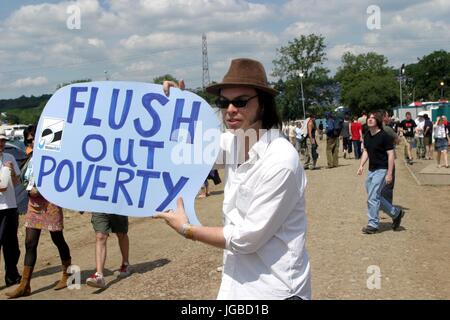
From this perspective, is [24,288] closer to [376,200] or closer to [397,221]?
[376,200]

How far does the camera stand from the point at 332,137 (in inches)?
697

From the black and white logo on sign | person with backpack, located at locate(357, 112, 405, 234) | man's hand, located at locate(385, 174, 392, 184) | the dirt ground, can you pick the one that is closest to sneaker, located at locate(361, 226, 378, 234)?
person with backpack, located at locate(357, 112, 405, 234)

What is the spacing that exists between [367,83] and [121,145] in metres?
94.2

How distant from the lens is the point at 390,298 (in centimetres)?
511

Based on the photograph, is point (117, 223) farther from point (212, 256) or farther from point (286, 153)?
point (286, 153)

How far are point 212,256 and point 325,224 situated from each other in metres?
2.54

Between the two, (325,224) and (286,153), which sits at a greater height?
(286,153)

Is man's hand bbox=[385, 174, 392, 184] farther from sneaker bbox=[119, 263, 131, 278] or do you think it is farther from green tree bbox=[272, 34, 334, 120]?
green tree bbox=[272, 34, 334, 120]

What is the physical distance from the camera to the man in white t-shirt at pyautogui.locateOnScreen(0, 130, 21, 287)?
21.4 feet

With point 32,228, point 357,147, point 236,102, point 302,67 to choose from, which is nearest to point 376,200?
point 32,228

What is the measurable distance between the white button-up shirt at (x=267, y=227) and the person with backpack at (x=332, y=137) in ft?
51.3

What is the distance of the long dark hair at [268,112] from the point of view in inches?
94.2

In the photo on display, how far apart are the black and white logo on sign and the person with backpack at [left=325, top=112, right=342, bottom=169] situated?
15.3 m
